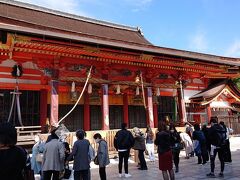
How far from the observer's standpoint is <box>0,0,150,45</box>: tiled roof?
55.2ft

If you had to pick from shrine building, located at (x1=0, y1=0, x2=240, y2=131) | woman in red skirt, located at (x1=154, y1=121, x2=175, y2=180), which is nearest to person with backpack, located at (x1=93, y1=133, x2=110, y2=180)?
woman in red skirt, located at (x1=154, y1=121, x2=175, y2=180)

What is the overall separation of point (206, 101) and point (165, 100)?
2552 mm

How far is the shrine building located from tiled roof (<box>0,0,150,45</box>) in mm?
108

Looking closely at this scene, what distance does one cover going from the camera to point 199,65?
15.1 m

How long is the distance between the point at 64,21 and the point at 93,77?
29.1 feet

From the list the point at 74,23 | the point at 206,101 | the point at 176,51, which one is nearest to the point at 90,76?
the point at 176,51

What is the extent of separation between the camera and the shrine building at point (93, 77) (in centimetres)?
1038

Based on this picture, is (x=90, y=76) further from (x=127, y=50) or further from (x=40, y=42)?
(x=40, y=42)

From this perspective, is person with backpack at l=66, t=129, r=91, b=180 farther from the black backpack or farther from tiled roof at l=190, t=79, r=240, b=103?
tiled roof at l=190, t=79, r=240, b=103

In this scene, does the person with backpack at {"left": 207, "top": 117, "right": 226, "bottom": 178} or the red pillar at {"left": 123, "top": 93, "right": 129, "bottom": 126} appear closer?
the person with backpack at {"left": 207, "top": 117, "right": 226, "bottom": 178}

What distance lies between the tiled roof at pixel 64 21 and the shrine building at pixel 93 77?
108mm

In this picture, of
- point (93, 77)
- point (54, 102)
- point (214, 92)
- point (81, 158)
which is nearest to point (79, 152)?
point (81, 158)

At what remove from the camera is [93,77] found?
1241 centimetres

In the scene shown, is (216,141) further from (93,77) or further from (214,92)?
(214,92)
